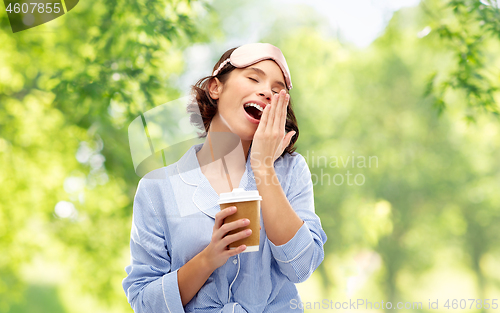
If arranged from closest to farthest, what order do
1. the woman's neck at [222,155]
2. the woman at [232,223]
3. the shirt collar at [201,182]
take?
the woman at [232,223] < the shirt collar at [201,182] < the woman's neck at [222,155]

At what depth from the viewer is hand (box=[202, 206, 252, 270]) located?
90cm

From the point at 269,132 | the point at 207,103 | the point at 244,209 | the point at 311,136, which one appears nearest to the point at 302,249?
the point at 244,209

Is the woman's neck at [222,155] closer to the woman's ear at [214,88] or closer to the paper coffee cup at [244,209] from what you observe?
the woman's ear at [214,88]

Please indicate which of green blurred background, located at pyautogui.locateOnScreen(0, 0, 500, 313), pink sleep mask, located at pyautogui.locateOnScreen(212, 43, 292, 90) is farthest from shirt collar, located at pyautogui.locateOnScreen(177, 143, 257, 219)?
green blurred background, located at pyautogui.locateOnScreen(0, 0, 500, 313)

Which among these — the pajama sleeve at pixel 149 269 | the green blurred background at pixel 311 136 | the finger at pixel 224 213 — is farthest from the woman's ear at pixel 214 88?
the green blurred background at pixel 311 136

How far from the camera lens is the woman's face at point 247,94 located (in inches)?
46.1

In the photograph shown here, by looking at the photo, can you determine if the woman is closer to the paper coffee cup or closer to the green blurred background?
the paper coffee cup

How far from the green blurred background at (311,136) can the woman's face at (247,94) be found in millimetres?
907

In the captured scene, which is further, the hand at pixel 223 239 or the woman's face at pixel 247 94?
the woman's face at pixel 247 94

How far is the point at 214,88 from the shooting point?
1304 millimetres

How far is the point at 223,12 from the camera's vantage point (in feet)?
10.7

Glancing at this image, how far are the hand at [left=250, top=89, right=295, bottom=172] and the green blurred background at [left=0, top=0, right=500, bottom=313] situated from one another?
1101 mm

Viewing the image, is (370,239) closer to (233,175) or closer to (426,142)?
(426,142)

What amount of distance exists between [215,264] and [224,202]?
17 cm
